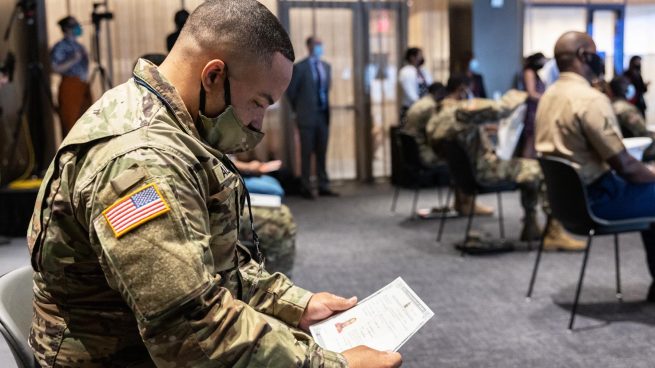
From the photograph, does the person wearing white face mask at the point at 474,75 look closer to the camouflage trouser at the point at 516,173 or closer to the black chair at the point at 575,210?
the camouflage trouser at the point at 516,173

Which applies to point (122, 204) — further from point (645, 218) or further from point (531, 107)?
point (531, 107)

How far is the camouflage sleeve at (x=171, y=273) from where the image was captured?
0.89m

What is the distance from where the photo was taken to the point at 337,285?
371 centimetres

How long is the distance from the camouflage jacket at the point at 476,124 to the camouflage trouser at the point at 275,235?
5.23 ft

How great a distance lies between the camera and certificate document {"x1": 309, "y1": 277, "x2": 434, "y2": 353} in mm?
1240

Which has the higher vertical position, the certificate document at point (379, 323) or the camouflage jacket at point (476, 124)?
the camouflage jacket at point (476, 124)

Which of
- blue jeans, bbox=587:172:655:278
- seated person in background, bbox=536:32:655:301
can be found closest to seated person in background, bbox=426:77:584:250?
seated person in background, bbox=536:32:655:301

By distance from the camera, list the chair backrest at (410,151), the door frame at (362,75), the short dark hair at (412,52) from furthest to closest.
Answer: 1. the door frame at (362,75)
2. the short dark hair at (412,52)
3. the chair backrest at (410,151)

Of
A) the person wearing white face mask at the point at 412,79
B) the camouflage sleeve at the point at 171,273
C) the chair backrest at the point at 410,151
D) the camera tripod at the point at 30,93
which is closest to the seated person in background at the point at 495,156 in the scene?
the chair backrest at the point at 410,151

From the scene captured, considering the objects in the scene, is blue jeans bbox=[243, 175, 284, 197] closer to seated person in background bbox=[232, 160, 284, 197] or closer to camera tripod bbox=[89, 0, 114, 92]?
seated person in background bbox=[232, 160, 284, 197]

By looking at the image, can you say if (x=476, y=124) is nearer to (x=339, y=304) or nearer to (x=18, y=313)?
(x=339, y=304)

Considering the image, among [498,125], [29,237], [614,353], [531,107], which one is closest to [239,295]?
[29,237]

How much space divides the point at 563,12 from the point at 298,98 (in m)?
4.16

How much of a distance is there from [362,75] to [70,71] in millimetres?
3241
